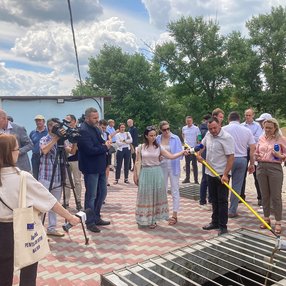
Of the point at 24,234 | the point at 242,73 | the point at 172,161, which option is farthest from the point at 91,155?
the point at 242,73

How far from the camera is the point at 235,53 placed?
1106 inches

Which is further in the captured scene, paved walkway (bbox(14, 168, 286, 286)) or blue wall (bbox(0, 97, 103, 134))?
blue wall (bbox(0, 97, 103, 134))

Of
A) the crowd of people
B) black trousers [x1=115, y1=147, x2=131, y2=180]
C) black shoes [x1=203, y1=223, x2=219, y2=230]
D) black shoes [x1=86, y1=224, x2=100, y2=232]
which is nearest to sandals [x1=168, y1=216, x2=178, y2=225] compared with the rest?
the crowd of people

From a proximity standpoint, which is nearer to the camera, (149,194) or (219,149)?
(219,149)

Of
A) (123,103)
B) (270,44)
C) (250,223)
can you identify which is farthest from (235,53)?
(250,223)

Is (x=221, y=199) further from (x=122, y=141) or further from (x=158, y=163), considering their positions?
(x=122, y=141)

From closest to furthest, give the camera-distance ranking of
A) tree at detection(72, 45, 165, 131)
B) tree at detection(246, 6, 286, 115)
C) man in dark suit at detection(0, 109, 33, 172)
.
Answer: man in dark suit at detection(0, 109, 33, 172)
tree at detection(246, 6, 286, 115)
tree at detection(72, 45, 165, 131)

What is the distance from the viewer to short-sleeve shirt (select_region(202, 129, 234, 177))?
4.80m

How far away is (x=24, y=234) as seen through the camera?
7.59ft

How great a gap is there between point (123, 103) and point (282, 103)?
42.7ft

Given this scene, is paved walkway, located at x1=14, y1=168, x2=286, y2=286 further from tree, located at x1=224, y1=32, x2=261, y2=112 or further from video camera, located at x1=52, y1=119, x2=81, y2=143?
tree, located at x1=224, y1=32, x2=261, y2=112

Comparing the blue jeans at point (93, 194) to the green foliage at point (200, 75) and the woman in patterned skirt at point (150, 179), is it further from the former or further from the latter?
the green foliage at point (200, 75)

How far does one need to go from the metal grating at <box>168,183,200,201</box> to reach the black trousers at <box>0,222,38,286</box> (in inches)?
205

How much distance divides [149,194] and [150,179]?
→ 238 millimetres
